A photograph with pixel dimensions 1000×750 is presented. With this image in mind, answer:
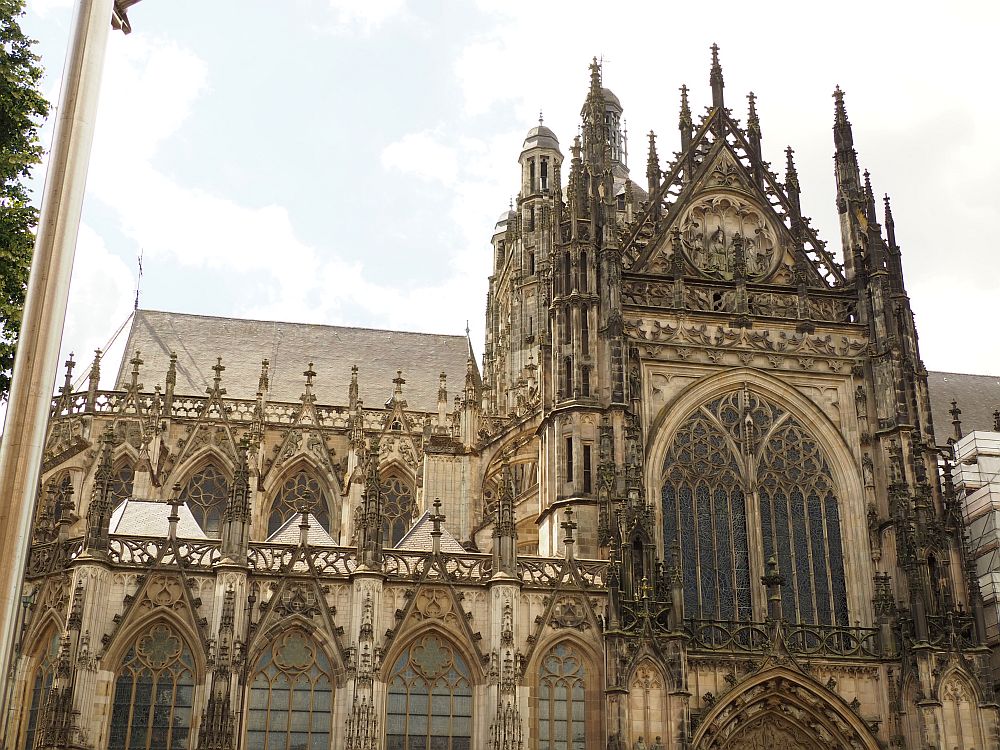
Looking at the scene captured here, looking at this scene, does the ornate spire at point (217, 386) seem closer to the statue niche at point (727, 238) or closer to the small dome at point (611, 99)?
the statue niche at point (727, 238)

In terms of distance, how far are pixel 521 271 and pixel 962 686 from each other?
90.3 ft

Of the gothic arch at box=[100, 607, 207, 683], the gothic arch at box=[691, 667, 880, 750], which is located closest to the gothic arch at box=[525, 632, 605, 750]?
the gothic arch at box=[691, 667, 880, 750]

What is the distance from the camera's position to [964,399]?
3991 centimetres

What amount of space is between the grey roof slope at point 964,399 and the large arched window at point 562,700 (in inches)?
759

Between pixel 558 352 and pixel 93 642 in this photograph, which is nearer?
pixel 93 642

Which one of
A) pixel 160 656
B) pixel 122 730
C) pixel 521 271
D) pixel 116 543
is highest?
pixel 521 271

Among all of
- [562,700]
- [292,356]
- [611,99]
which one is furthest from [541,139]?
[562,700]

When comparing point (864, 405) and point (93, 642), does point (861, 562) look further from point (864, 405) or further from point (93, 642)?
point (93, 642)

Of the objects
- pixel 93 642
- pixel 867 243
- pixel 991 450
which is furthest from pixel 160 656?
pixel 991 450

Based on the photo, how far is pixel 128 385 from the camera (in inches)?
1417

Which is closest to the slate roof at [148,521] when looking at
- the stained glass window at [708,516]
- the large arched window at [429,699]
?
the large arched window at [429,699]

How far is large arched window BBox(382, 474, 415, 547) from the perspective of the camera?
35.7 m

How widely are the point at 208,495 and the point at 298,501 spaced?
2.63 meters

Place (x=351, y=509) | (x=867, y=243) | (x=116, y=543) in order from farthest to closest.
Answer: (x=351, y=509) → (x=867, y=243) → (x=116, y=543)
